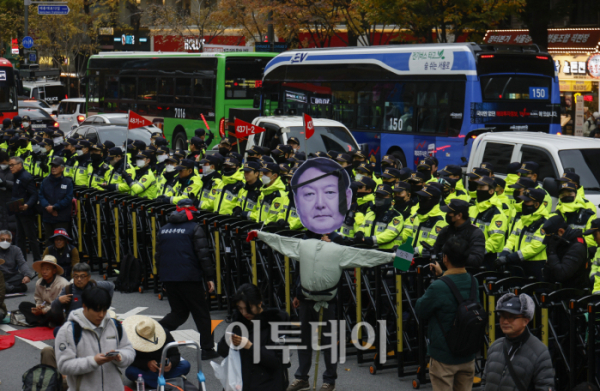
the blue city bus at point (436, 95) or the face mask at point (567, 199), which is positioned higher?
the blue city bus at point (436, 95)

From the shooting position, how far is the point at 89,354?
5.66 metres

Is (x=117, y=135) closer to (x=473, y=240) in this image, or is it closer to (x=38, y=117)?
(x=38, y=117)

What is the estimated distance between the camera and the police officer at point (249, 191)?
428 inches

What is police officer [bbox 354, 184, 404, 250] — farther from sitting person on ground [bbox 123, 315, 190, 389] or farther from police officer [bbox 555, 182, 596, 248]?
sitting person on ground [bbox 123, 315, 190, 389]

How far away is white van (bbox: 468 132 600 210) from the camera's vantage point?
457 inches

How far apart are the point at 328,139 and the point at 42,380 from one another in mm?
10765

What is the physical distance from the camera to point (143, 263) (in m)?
11.5

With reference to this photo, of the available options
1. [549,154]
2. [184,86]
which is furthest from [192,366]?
[184,86]

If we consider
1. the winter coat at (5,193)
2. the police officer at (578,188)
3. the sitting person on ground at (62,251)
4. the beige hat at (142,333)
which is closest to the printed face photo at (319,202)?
the beige hat at (142,333)

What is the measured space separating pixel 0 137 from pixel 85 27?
115 feet

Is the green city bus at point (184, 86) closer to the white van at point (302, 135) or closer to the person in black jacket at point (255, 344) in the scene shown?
the white van at point (302, 135)

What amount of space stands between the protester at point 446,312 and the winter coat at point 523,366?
2.59 feet

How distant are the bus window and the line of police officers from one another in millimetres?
69

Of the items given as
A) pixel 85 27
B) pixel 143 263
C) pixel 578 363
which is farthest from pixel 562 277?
pixel 85 27
